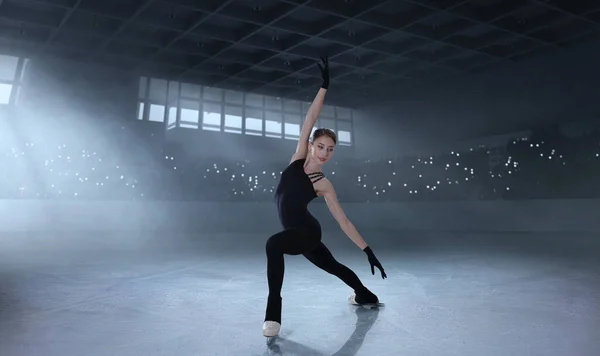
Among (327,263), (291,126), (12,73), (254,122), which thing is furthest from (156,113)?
(327,263)

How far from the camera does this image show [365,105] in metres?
16.4

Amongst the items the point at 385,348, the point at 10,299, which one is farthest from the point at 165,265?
the point at 385,348

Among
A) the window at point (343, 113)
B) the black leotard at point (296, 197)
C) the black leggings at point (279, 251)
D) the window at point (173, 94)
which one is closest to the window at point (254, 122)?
the window at point (173, 94)

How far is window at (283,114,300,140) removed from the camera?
51.9 feet

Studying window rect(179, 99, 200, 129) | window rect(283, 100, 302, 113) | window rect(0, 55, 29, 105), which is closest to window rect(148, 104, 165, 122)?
window rect(179, 99, 200, 129)

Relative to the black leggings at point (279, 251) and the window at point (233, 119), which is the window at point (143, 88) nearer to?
the window at point (233, 119)

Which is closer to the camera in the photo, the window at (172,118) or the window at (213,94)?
the window at (172,118)

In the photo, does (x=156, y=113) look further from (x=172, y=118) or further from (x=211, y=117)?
(x=211, y=117)

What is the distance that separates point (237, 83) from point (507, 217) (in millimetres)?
9475

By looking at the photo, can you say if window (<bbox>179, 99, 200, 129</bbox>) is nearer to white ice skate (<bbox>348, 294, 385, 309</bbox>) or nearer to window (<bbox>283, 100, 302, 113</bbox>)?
window (<bbox>283, 100, 302, 113</bbox>)

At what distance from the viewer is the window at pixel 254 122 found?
49.3ft

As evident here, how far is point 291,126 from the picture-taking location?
1602 cm

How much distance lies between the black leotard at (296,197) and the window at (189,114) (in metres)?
12.0

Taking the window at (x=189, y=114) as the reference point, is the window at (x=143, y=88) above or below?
above
